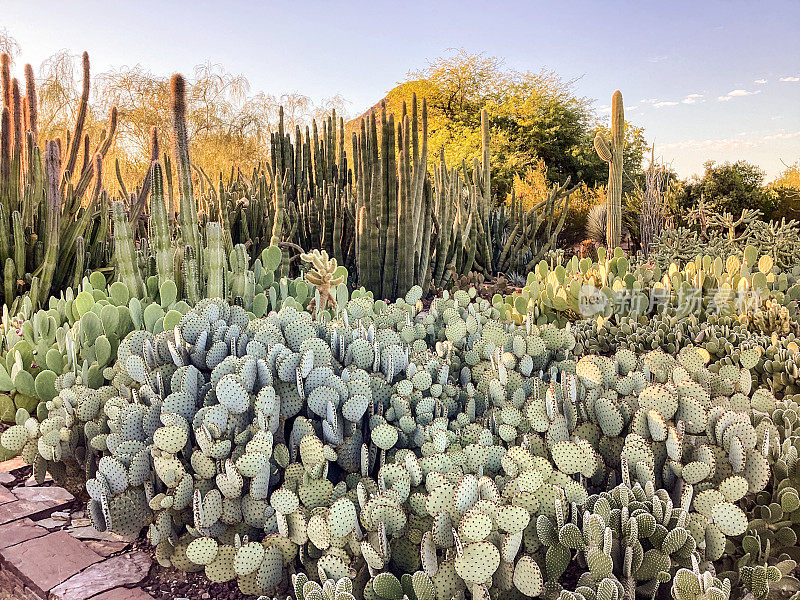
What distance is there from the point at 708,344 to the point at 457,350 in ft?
4.31

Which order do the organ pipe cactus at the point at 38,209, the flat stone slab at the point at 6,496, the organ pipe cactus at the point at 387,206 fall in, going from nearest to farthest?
the flat stone slab at the point at 6,496, the organ pipe cactus at the point at 38,209, the organ pipe cactus at the point at 387,206

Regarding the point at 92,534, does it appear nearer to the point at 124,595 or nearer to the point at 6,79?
the point at 124,595

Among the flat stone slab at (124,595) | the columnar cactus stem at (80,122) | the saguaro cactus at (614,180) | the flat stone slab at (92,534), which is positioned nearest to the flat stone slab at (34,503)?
the flat stone slab at (92,534)

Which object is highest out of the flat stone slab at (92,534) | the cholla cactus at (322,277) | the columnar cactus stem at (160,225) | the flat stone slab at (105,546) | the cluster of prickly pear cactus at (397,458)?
the columnar cactus stem at (160,225)

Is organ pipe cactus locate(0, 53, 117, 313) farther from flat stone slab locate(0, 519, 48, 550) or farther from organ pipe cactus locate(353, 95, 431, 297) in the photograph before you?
flat stone slab locate(0, 519, 48, 550)

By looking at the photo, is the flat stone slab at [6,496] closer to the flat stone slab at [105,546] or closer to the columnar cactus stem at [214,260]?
the flat stone slab at [105,546]

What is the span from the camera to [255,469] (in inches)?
66.8

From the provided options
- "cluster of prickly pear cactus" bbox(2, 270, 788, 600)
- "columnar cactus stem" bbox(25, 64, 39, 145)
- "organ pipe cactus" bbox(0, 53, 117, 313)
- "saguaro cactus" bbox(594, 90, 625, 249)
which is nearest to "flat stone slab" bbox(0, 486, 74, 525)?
"cluster of prickly pear cactus" bbox(2, 270, 788, 600)

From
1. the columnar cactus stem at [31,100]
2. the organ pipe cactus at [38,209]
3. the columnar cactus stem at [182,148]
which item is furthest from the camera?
the columnar cactus stem at [31,100]

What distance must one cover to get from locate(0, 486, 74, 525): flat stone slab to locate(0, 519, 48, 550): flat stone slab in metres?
0.05

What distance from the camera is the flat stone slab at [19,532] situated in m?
2.01

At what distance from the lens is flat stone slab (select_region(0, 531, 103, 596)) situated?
1813 mm

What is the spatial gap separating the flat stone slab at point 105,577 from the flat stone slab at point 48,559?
35 mm

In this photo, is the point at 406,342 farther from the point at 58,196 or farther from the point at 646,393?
the point at 58,196
